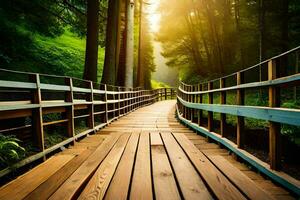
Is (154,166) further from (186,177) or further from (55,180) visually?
(55,180)

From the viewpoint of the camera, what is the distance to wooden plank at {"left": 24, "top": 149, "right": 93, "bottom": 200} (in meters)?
2.12

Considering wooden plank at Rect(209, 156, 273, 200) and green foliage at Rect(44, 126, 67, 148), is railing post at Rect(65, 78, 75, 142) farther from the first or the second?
wooden plank at Rect(209, 156, 273, 200)

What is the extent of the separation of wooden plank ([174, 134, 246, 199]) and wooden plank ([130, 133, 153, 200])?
0.57 m

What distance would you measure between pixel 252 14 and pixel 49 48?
13584mm

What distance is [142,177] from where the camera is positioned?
2.53 meters

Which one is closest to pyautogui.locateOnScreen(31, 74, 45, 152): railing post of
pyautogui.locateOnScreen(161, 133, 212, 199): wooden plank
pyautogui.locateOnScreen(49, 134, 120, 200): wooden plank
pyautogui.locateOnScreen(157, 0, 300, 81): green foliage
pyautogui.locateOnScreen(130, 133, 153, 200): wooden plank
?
pyautogui.locateOnScreen(49, 134, 120, 200): wooden plank

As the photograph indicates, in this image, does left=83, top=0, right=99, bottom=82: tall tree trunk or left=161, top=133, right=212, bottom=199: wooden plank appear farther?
left=83, top=0, right=99, bottom=82: tall tree trunk

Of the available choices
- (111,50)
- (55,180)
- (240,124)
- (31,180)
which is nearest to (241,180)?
(240,124)

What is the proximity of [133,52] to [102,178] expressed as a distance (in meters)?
16.0

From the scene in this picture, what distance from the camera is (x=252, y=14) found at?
15258 millimetres

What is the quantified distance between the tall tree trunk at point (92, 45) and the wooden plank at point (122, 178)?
5.05 metres

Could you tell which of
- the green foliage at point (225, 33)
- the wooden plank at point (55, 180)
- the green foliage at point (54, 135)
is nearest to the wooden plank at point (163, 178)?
the wooden plank at point (55, 180)

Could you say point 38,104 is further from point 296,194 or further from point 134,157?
point 296,194

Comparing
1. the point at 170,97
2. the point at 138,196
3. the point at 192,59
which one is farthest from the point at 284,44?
the point at 170,97
